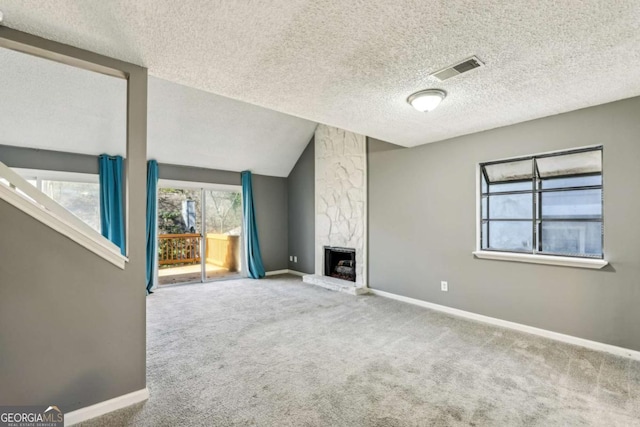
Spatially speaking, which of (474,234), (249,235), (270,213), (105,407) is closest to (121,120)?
(249,235)

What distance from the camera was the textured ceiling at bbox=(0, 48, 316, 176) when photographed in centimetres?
335

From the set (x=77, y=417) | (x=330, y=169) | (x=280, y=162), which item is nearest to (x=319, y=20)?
(x=77, y=417)

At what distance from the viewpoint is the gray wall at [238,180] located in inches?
164

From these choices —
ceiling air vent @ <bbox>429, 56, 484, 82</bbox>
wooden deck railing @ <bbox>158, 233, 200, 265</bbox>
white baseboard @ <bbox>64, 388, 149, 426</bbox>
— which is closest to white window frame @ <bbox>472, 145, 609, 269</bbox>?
ceiling air vent @ <bbox>429, 56, 484, 82</bbox>

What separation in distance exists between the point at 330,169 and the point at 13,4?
14.9 ft

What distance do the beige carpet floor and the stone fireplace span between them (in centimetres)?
149

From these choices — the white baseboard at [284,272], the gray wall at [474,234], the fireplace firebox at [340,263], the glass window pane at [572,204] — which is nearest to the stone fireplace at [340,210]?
the fireplace firebox at [340,263]

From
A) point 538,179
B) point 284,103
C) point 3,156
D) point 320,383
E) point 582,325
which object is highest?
point 284,103

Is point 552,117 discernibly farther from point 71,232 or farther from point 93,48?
point 71,232

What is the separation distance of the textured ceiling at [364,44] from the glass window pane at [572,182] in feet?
2.83

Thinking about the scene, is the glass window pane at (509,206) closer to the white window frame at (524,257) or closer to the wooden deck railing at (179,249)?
the white window frame at (524,257)

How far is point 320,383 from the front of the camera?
218 centimetres

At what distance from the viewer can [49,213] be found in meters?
1.68

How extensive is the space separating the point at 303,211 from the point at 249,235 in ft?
4.23
